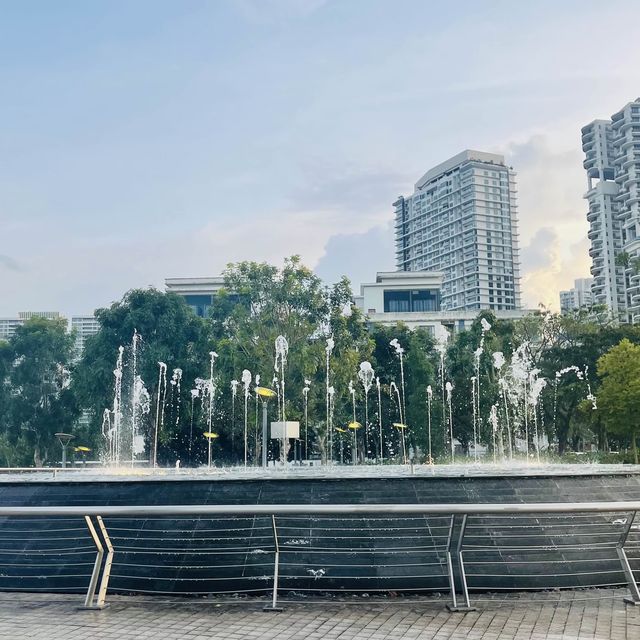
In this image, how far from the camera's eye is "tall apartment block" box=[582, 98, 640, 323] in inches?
4857

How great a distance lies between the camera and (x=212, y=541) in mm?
8836

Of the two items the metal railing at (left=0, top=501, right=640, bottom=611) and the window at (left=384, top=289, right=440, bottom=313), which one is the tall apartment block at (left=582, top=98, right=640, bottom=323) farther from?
the metal railing at (left=0, top=501, right=640, bottom=611)

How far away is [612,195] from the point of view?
139 meters

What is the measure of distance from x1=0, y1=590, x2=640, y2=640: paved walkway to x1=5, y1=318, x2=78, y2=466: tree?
43.1m

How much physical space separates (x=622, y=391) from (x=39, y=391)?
3715 centimetres

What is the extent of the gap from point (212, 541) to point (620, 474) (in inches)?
274

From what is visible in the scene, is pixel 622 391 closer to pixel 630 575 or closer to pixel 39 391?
pixel 630 575

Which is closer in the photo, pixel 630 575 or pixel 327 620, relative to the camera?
pixel 327 620

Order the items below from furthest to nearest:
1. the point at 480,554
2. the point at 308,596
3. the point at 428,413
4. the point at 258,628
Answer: the point at 428,413, the point at 480,554, the point at 308,596, the point at 258,628

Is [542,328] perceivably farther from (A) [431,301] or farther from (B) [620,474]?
(A) [431,301]

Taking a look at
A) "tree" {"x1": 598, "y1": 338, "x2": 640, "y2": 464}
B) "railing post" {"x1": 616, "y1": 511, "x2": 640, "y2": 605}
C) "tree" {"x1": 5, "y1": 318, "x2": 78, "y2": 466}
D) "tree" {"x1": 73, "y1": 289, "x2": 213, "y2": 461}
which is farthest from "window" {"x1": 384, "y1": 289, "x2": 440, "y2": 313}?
"railing post" {"x1": 616, "y1": 511, "x2": 640, "y2": 605}

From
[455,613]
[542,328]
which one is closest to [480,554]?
[455,613]

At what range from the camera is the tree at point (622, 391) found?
1352 inches

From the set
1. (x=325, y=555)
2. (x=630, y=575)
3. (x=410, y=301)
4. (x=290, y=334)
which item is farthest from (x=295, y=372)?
(x=410, y=301)
